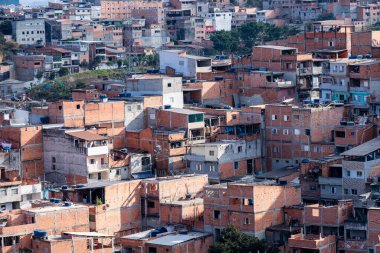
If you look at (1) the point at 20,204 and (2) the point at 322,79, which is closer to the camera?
(1) the point at 20,204

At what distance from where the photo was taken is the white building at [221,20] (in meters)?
63.2

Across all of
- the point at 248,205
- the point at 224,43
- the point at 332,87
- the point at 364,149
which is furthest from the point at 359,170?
the point at 224,43

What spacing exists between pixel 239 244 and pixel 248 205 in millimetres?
1077

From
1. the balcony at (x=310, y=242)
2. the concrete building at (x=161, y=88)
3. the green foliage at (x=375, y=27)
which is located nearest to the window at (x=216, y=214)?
the balcony at (x=310, y=242)

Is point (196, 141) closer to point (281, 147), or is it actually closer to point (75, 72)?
point (281, 147)

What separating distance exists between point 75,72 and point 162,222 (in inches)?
996

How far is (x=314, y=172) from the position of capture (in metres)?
29.6

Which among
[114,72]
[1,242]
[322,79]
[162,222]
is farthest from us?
[114,72]

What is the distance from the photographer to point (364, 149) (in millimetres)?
29078

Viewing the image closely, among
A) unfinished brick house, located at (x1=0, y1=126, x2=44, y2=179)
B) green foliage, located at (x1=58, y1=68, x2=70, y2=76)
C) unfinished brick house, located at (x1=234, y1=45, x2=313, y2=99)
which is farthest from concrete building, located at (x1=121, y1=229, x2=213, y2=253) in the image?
green foliage, located at (x1=58, y1=68, x2=70, y2=76)

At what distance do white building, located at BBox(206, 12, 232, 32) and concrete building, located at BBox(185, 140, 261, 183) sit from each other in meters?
30.5

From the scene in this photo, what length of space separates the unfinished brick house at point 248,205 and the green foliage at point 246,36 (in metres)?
28.5

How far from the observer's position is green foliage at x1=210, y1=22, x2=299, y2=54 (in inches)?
2218

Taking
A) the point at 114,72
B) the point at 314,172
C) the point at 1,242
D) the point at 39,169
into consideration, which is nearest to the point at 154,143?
the point at 39,169
